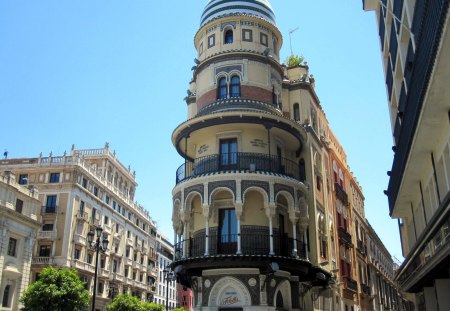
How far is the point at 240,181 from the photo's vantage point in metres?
23.9

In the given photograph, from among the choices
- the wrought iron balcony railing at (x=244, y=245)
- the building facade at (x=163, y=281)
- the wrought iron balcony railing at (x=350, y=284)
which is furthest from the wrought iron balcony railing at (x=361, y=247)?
the building facade at (x=163, y=281)

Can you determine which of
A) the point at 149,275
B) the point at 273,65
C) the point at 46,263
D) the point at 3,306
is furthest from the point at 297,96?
the point at 149,275

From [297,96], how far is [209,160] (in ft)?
32.0

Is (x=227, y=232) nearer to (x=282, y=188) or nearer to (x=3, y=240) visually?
(x=282, y=188)

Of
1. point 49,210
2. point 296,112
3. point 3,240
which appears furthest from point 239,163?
point 49,210

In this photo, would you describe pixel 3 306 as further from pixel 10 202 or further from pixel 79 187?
pixel 79 187

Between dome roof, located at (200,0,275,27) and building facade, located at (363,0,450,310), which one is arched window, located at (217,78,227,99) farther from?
building facade, located at (363,0,450,310)

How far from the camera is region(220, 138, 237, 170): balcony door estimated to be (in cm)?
2544

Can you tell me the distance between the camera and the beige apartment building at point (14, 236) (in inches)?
1519

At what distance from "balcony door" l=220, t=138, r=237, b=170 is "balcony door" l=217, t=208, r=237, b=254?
7.66 feet

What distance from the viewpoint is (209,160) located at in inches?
1017

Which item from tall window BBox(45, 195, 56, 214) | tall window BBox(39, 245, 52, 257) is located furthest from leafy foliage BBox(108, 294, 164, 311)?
tall window BBox(45, 195, 56, 214)

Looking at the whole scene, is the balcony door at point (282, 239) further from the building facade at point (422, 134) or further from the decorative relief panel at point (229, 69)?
the decorative relief panel at point (229, 69)

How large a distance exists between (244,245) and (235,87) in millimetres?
9867
